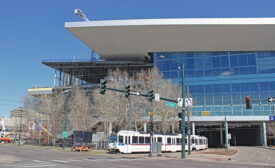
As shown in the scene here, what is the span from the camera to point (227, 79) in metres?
62.3

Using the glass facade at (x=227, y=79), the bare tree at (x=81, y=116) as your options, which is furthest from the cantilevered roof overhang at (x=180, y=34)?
the bare tree at (x=81, y=116)

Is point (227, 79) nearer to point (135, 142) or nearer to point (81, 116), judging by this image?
point (81, 116)

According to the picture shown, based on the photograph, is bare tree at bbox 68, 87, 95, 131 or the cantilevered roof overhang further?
the cantilevered roof overhang

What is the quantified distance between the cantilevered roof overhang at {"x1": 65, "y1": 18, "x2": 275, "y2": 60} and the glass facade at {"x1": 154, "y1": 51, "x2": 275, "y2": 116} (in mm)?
2215

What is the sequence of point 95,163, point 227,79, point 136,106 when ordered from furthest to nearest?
point 227,79 → point 136,106 → point 95,163

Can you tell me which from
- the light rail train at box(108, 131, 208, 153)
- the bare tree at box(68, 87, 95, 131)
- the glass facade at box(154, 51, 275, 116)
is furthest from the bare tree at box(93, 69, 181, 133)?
the glass facade at box(154, 51, 275, 116)

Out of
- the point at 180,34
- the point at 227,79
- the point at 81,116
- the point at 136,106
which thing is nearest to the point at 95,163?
the point at 136,106

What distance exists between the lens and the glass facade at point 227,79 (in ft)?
197

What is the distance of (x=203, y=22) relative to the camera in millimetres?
57625

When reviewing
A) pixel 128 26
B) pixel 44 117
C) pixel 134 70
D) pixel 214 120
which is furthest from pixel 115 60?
pixel 214 120

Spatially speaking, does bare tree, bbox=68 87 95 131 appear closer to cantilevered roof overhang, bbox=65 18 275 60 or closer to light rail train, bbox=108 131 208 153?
cantilevered roof overhang, bbox=65 18 275 60

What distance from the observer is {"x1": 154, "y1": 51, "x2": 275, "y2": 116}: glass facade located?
60.2m

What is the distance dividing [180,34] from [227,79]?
1539cm

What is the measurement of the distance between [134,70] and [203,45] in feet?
66.2
